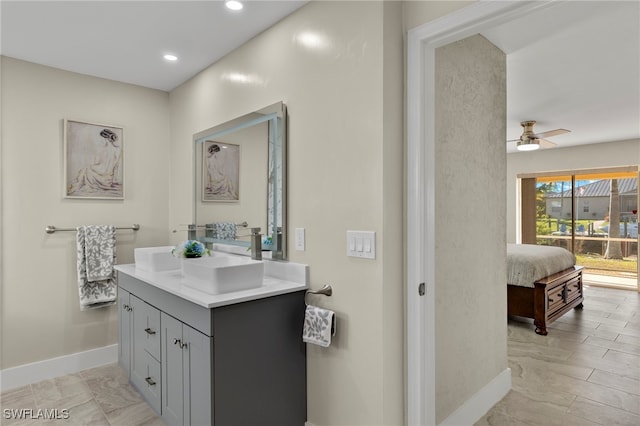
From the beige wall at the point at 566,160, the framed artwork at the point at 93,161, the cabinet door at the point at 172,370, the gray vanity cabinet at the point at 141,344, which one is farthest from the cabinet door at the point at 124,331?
the beige wall at the point at 566,160

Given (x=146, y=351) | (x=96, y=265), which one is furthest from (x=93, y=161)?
(x=146, y=351)

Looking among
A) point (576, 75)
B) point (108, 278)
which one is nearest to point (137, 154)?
point (108, 278)

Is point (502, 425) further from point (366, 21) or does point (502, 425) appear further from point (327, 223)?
point (366, 21)

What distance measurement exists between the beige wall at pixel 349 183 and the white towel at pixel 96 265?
1.81 meters

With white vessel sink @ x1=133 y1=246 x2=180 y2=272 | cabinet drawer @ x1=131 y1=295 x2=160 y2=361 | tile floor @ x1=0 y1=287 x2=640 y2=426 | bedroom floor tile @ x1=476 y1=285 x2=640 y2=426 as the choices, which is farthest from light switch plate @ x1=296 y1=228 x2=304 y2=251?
bedroom floor tile @ x1=476 y1=285 x2=640 y2=426

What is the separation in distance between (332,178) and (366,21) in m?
0.75

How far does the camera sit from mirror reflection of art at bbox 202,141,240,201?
270cm

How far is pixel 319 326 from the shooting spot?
186cm

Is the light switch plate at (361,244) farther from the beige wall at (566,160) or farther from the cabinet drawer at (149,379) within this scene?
the beige wall at (566,160)

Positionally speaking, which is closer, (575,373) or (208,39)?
(208,39)

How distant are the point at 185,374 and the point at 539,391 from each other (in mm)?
2395

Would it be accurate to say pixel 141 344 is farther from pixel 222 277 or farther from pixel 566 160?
pixel 566 160

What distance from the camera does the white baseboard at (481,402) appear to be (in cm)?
213

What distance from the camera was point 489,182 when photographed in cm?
245
